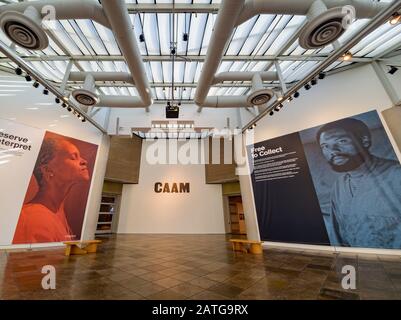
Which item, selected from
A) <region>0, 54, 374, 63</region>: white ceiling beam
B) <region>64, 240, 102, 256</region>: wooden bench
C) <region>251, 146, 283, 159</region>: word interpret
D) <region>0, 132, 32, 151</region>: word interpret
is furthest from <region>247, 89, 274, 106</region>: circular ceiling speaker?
<region>0, 132, 32, 151</region>: word interpret

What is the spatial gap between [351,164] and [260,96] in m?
3.46

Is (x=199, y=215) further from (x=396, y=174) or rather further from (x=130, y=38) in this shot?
(x=130, y=38)

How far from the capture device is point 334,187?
5.20 metres

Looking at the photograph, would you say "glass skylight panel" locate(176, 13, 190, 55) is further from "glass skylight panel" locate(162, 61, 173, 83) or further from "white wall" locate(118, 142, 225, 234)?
"white wall" locate(118, 142, 225, 234)

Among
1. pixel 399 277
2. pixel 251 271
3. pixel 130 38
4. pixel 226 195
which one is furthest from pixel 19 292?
pixel 226 195

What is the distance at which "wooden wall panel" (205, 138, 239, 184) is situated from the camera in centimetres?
970

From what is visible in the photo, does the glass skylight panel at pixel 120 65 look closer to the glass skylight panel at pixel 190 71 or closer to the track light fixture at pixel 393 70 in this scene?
the glass skylight panel at pixel 190 71

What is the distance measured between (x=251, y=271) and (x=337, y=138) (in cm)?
486

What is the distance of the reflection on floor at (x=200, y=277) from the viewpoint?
2350 millimetres

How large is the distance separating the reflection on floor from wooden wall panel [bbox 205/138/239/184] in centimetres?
560

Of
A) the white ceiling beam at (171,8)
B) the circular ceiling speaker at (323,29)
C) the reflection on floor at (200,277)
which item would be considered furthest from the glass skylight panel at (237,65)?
the reflection on floor at (200,277)

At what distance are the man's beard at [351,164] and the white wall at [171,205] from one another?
6.67m

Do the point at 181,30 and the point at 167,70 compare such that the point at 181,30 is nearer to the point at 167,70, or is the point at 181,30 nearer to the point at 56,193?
the point at 167,70

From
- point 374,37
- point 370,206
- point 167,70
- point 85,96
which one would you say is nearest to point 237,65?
point 167,70
